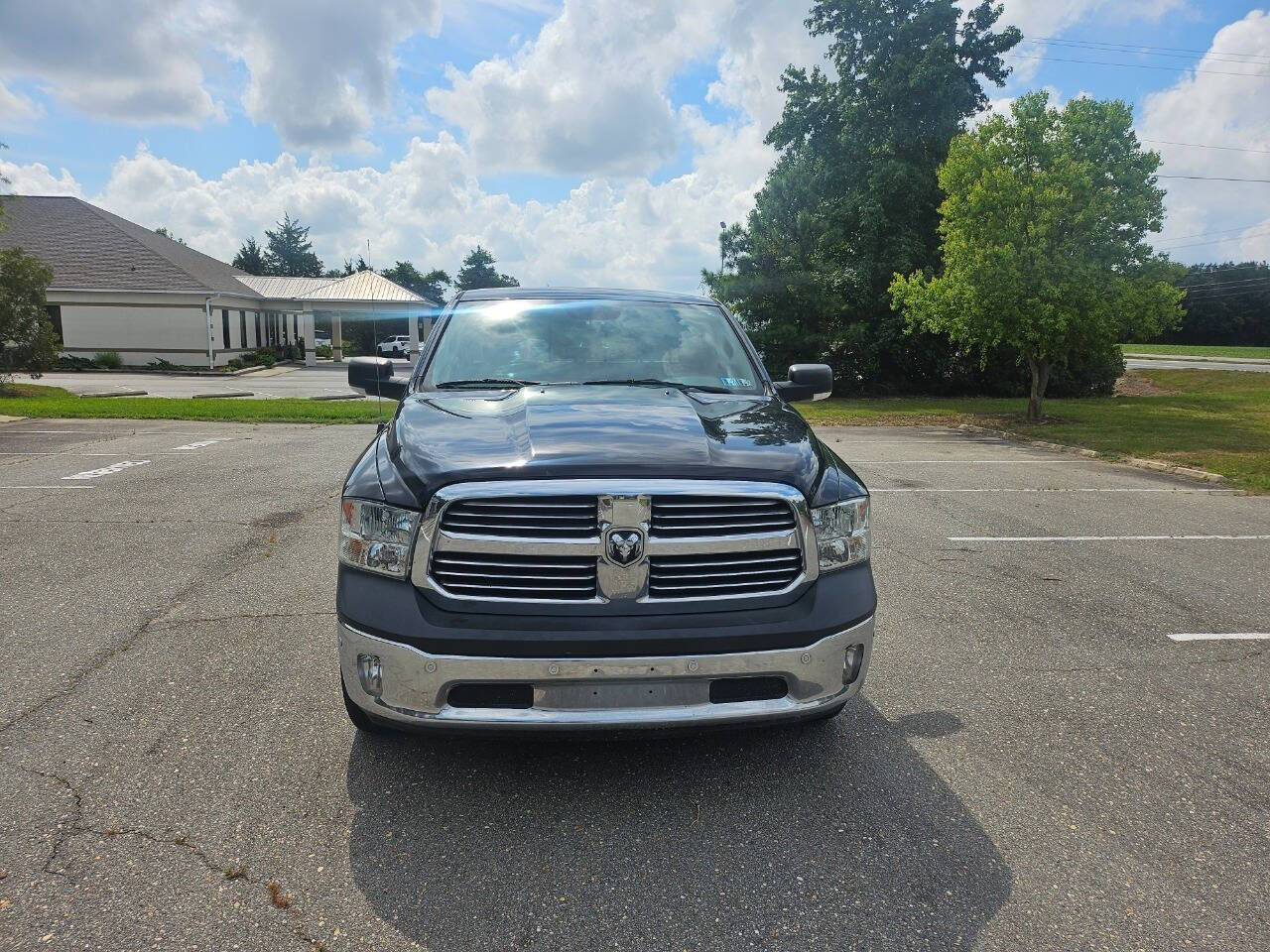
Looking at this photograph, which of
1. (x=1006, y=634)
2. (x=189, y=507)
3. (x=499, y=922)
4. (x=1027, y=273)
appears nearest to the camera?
(x=499, y=922)

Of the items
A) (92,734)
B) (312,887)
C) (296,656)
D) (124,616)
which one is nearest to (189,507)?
(124,616)

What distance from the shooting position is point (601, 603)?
2.86 meters

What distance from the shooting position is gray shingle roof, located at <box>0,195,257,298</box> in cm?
3544

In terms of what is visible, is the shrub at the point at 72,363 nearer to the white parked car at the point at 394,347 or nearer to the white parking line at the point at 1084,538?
the white parked car at the point at 394,347

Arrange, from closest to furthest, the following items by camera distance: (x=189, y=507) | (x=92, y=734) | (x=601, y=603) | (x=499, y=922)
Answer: (x=499, y=922) < (x=601, y=603) < (x=92, y=734) < (x=189, y=507)

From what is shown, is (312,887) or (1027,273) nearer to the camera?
(312,887)

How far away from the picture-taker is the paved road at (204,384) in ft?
85.1

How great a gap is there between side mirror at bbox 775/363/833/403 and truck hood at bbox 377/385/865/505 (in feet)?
3.09

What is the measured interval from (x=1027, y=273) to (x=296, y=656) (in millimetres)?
16213

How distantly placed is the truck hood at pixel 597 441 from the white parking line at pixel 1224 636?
293cm

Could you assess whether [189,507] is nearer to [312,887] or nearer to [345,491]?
[345,491]

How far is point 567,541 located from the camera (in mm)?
2859

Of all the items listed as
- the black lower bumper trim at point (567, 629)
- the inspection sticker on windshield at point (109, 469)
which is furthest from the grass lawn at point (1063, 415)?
the black lower bumper trim at point (567, 629)

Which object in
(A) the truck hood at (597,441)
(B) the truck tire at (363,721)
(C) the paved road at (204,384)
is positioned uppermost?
(A) the truck hood at (597,441)
